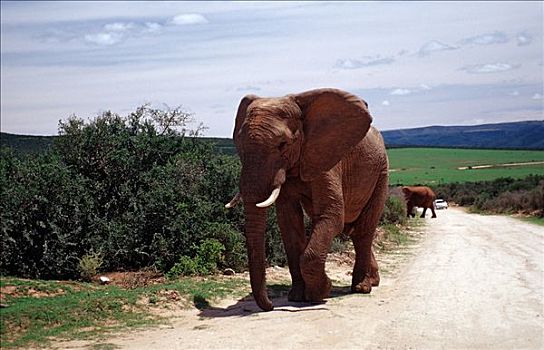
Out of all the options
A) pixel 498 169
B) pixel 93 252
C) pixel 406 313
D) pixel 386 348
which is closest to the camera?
pixel 386 348

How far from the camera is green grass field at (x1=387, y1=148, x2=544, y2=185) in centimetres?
1955

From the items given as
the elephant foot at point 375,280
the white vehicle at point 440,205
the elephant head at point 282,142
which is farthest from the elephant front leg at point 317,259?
the white vehicle at point 440,205

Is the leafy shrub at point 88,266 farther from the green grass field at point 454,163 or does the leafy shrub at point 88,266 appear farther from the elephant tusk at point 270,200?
the green grass field at point 454,163

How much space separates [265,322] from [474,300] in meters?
3.67

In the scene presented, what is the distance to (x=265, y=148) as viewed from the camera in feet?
35.9

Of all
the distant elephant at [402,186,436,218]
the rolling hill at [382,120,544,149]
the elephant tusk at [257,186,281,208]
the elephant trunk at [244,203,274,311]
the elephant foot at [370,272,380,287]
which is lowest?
the distant elephant at [402,186,436,218]

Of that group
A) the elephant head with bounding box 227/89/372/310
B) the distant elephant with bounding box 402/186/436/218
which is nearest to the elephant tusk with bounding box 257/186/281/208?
the elephant head with bounding box 227/89/372/310

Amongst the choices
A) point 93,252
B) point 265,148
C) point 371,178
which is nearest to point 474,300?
point 371,178

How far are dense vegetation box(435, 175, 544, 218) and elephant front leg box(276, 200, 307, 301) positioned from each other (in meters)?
17.6

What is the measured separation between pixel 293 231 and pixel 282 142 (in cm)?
184

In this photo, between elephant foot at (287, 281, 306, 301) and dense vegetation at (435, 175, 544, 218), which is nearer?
elephant foot at (287, 281, 306, 301)

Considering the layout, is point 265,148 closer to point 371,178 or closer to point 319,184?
point 319,184

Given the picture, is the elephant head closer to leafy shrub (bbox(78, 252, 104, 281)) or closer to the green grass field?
leafy shrub (bbox(78, 252, 104, 281))

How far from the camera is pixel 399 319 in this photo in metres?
10.5
